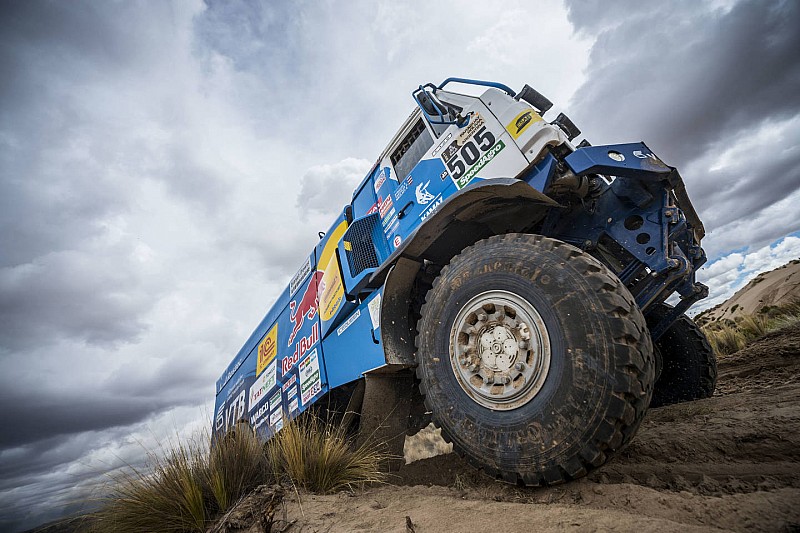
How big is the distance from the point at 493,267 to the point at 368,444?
196 cm

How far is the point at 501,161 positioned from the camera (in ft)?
8.61

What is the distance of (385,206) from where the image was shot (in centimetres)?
359

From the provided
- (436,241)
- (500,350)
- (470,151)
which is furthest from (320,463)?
(470,151)

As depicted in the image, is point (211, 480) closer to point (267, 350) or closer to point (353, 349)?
point (353, 349)

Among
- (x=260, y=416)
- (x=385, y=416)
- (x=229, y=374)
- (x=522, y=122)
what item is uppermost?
(x=229, y=374)

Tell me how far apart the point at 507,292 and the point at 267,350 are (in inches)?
179

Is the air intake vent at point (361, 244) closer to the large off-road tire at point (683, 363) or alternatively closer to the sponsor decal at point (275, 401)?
the sponsor decal at point (275, 401)

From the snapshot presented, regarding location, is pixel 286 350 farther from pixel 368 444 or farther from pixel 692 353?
pixel 692 353

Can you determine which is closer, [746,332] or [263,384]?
[263,384]

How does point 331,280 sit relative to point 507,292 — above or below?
above

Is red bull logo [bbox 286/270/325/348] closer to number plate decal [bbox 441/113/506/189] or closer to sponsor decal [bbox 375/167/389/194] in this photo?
sponsor decal [bbox 375/167/389/194]

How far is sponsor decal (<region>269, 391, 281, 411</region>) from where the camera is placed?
4730 millimetres

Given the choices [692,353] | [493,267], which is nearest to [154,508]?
[493,267]

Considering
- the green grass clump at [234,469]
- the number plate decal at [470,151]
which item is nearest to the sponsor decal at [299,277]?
the green grass clump at [234,469]
